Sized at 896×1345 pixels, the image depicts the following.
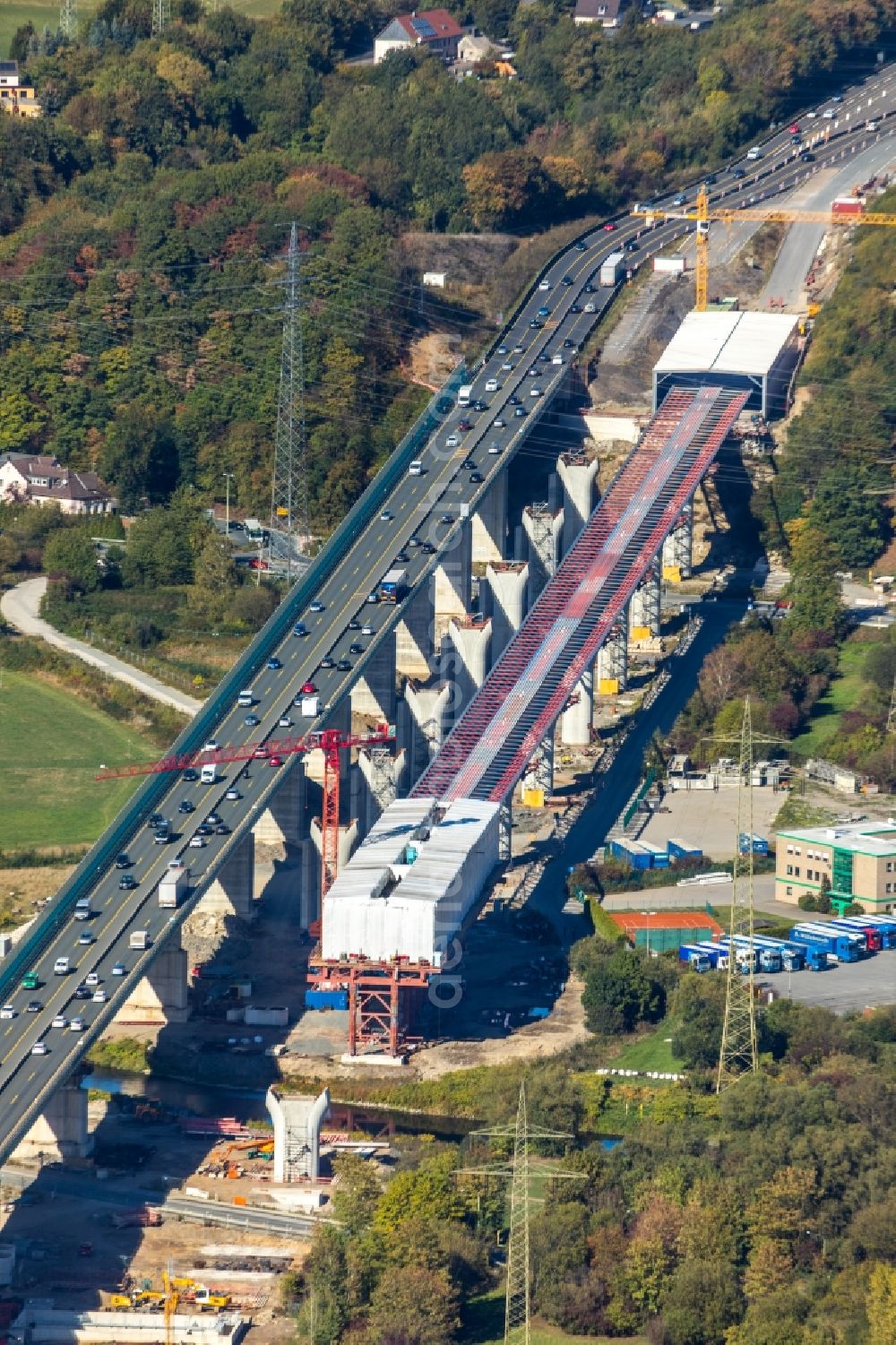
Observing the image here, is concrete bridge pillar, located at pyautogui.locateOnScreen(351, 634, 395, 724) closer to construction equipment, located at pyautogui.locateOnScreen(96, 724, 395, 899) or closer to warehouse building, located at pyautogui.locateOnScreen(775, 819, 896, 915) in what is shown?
construction equipment, located at pyautogui.locateOnScreen(96, 724, 395, 899)

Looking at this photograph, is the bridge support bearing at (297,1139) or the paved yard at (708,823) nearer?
the bridge support bearing at (297,1139)

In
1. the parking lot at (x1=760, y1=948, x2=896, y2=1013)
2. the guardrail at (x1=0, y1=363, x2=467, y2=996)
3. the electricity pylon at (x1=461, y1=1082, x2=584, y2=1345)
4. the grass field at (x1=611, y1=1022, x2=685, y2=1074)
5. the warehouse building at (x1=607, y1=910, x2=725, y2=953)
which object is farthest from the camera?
the warehouse building at (x1=607, y1=910, x2=725, y2=953)

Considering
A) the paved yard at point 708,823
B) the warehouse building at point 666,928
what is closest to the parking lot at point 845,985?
the warehouse building at point 666,928

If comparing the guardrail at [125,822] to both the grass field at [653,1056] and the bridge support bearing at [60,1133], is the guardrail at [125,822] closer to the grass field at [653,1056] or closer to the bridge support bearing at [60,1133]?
the bridge support bearing at [60,1133]

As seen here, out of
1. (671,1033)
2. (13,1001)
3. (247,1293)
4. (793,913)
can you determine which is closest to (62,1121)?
(13,1001)

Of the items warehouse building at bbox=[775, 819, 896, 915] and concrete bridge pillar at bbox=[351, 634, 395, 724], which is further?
concrete bridge pillar at bbox=[351, 634, 395, 724]

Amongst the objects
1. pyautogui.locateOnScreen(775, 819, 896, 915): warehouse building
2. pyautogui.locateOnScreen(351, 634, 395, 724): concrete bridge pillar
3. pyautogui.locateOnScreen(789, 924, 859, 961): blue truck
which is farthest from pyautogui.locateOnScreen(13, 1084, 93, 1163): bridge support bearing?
pyautogui.locateOnScreen(351, 634, 395, 724): concrete bridge pillar
